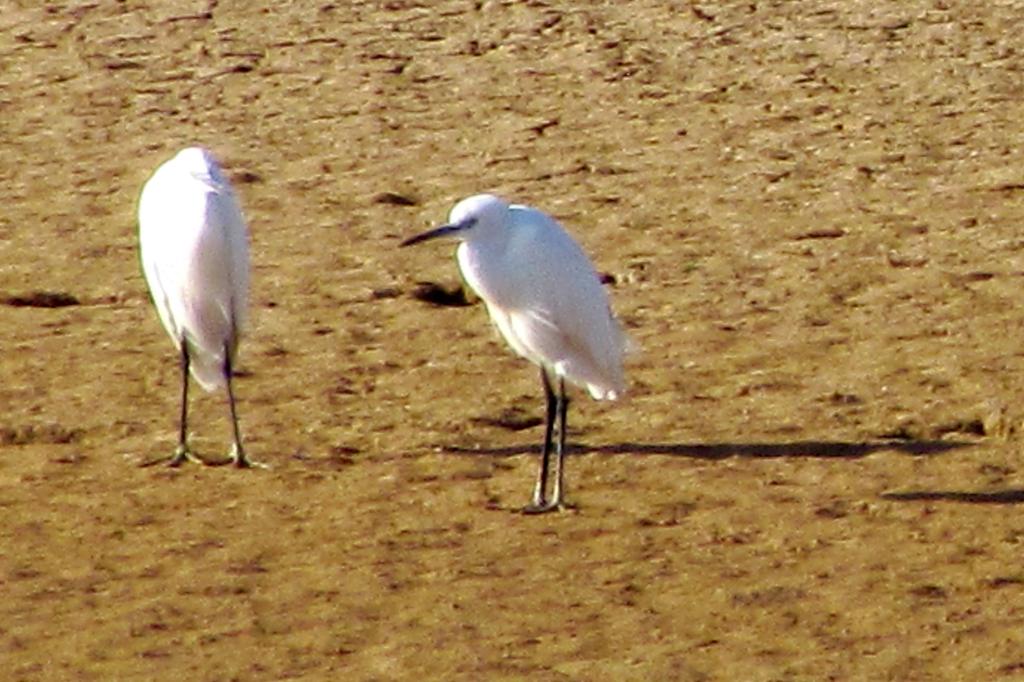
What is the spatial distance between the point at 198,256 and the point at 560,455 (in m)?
1.26

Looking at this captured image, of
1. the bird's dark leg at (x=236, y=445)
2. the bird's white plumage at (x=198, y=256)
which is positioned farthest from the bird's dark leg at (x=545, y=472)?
the bird's white plumage at (x=198, y=256)

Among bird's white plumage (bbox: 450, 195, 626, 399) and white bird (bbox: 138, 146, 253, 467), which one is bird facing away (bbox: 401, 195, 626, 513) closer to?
bird's white plumage (bbox: 450, 195, 626, 399)

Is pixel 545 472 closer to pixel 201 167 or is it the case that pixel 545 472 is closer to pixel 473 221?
pixel 473 221

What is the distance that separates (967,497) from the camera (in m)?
8.05

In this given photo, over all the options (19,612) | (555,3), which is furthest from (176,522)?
(555,3)

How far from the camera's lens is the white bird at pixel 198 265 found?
8.46 metres

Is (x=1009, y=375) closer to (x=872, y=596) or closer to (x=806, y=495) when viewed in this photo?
(x=806, y=495)

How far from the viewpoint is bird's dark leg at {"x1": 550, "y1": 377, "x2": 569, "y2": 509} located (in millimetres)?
8039

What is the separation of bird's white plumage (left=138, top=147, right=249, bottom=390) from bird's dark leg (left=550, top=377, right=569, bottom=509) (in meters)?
1.03

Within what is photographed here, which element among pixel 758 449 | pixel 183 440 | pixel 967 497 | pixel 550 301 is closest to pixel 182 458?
pixel 183 440

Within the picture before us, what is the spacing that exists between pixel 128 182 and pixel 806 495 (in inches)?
167

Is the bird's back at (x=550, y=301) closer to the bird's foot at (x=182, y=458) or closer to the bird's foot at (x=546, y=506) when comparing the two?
the bird's foot at (x=546, y=506)

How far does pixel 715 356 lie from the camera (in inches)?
370

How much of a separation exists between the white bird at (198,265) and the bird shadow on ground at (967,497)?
1916mm
